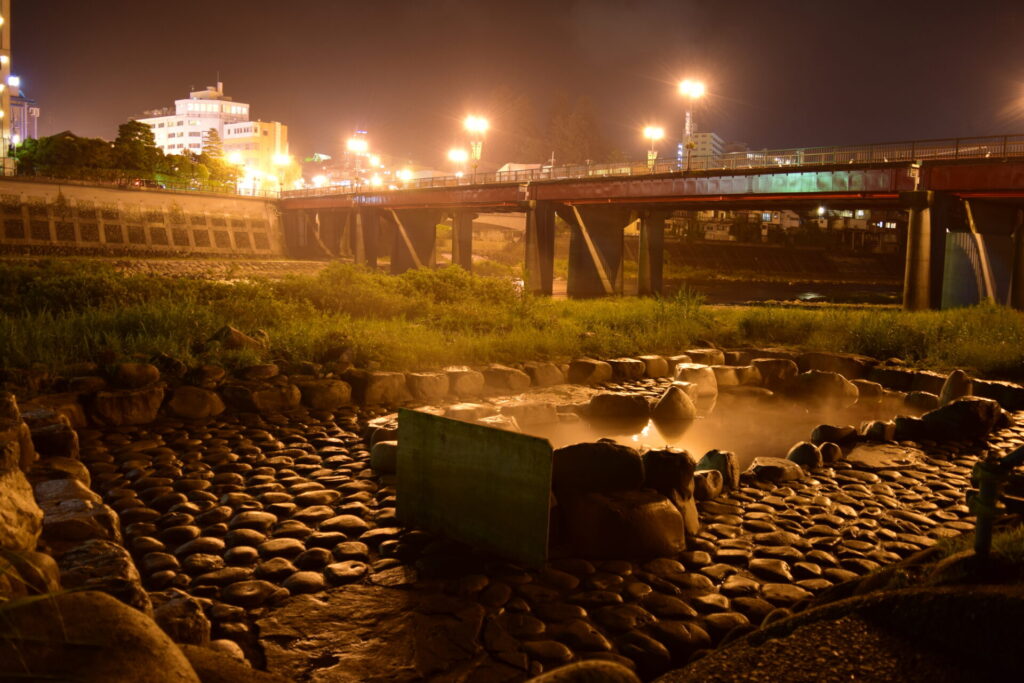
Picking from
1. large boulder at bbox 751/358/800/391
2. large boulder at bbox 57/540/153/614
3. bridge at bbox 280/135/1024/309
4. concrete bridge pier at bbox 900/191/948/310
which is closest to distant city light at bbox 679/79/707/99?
bridge at bbox 280/135/1024/309

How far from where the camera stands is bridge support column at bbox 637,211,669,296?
44.9m

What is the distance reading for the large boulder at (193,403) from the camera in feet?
36.7

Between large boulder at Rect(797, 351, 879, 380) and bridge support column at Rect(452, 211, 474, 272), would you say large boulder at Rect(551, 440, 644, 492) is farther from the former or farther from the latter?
bridge support column at Rect(452, 211, 474, 272)

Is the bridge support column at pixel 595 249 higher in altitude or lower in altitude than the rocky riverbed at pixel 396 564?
higher

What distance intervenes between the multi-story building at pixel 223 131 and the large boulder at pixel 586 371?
477 feet

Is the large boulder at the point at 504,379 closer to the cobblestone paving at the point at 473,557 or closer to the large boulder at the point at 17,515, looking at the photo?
the cobblestone paving at the point at 473,557

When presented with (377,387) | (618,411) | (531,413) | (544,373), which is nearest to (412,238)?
(544,373)

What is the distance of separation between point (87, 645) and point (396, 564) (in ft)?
12.1

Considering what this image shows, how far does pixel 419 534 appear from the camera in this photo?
7.01 meters

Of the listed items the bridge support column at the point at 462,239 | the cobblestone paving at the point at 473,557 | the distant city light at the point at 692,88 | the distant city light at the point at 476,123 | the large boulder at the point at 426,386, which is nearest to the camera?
the cobblestone paving at the point at 473,557

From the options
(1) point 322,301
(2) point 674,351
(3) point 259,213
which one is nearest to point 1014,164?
(2) point 674,351

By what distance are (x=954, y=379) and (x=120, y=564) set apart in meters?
14.6

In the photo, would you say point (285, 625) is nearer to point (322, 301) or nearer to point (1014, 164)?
point (322, 301)

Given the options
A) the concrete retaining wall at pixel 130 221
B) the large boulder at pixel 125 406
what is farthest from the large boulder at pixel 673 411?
the concrete retaining wall at pixel 130 221
